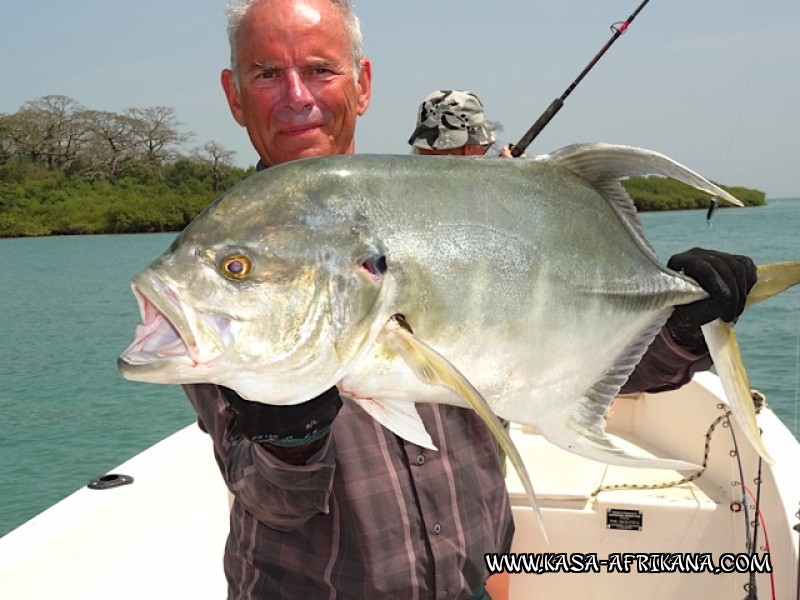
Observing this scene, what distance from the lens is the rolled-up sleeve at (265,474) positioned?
1768 mm

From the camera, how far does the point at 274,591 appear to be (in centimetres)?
209

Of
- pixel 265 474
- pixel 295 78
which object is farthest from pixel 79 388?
pixel 265 474

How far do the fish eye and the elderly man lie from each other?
0.53 metres

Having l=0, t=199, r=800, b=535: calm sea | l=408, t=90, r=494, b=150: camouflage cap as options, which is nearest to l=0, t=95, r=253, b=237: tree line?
l=0, t=199, r=800, b=535: calm sea

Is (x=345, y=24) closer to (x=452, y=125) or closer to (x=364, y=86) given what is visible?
(x=364, y=86)

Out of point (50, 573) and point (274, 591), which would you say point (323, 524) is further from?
point (50, 573)

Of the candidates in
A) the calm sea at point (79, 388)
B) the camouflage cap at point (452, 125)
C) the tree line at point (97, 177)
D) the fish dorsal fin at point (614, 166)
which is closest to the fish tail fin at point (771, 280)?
the fish dorsal fin at point (614, 166)

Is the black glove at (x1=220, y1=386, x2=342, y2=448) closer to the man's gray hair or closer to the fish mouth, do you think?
the fish mouth

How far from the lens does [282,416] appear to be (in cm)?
158

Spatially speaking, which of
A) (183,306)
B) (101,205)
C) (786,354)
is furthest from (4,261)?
(183,306)

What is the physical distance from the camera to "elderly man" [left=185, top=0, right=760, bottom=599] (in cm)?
199

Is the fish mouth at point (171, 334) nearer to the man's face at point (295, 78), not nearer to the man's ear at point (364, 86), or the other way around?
the man's face at point (295, 78)

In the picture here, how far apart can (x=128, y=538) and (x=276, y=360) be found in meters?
2.80

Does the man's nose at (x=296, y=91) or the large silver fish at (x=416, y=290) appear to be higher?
the man's nose at (x=296, y=91)
